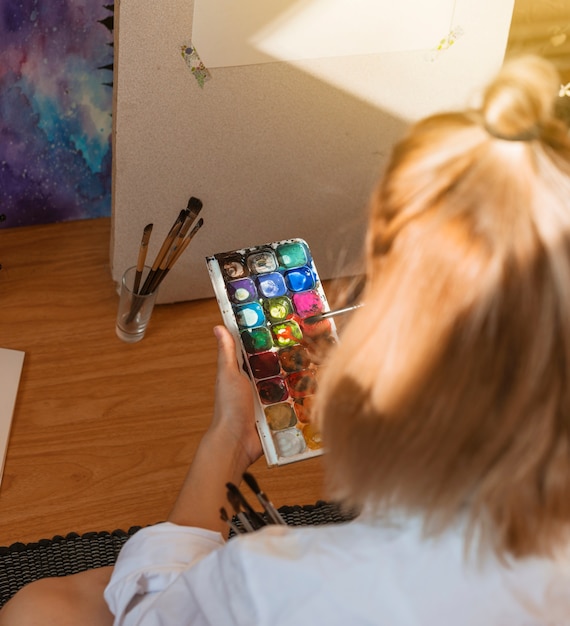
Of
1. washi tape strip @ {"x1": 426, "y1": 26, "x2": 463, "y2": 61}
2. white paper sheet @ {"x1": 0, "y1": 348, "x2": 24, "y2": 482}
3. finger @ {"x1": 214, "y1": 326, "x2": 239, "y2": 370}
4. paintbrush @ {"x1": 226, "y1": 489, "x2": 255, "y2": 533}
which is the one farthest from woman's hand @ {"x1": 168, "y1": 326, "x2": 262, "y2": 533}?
washi tape strip @ {"x1": 426, "y1": 26, "x2": 463, "y2": 61}

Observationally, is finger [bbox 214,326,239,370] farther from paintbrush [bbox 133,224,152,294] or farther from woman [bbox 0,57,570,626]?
woman [bbox 0,57,570,626]

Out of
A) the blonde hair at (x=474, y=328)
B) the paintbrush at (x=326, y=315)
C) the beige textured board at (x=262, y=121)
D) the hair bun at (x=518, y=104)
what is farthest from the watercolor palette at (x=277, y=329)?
the hair bun at (x=518, y=104)

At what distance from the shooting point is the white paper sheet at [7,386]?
110 cm

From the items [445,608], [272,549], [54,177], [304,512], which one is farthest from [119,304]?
[445,608]

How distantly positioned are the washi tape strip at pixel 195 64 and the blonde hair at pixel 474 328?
45 cm

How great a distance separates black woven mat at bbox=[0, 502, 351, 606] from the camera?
97cm

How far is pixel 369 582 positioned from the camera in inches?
24.2

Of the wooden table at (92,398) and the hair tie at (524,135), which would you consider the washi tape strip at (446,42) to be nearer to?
the wooden table at (92,398)

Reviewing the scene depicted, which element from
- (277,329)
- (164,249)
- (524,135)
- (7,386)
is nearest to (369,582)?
(524,135)

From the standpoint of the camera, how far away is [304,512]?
3.63ft

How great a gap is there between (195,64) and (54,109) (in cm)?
25

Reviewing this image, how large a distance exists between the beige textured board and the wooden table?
0.33ft

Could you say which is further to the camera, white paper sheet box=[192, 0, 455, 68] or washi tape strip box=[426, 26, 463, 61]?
washi tape strip box=[426, 26, 463, 61]

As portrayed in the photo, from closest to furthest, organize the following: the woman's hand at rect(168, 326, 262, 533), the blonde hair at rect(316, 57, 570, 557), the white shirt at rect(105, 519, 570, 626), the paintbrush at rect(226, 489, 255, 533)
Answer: the blonde hair at rect(316, 57, 570, 557)
the white shirt at rect(105, 519, 570, 626)
the paintbrush at rect(226, 489, 255, 533)
the woman's hand at rect(168, 326, 262, 533)
